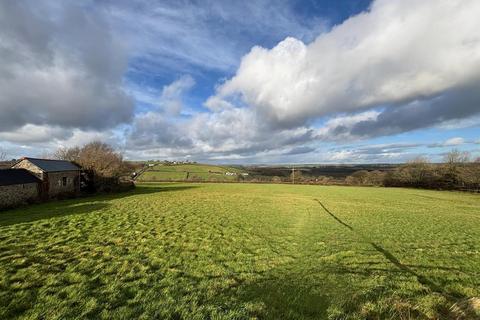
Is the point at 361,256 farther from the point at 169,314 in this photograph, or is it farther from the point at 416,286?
the point at 169,314

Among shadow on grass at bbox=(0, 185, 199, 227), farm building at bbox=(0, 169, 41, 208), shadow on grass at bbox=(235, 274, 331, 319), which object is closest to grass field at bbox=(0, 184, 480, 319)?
shadow on grass at bbox=(235, 274, 331, 319)

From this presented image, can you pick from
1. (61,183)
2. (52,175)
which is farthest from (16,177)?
(61,183)

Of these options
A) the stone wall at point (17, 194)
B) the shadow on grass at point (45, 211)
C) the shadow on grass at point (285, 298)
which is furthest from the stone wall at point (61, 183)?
the shadow on grass at point (285, 298)

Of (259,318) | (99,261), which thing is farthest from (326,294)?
(99,261)

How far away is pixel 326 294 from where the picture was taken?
618 cm

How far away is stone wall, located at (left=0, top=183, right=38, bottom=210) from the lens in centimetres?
2239

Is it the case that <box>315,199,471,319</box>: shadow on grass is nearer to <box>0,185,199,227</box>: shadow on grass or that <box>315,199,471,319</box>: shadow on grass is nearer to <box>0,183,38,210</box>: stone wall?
<box>0,185,199,227</box>: shadow on grass

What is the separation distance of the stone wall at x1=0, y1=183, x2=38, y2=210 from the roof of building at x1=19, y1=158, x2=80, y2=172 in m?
3.20

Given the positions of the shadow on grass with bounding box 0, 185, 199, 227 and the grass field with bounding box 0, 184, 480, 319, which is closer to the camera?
the grass field with bounding box 0, 184, 480, 319

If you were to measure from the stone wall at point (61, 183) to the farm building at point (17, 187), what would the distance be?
195 centimetres

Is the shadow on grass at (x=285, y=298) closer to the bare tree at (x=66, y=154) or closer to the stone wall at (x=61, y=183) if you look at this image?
the stone wall at (x=61, y=183)

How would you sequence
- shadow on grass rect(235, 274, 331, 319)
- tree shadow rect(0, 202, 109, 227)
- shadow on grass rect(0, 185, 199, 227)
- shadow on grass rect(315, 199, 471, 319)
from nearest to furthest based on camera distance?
shadow on grass rect(235, 274, 331, 319) < shadow on grass rect(315, 199, 471, 319) < tree shadow rect(0, 202, 109, 227) < shadow on grass rect(0, 185, 199, 227)

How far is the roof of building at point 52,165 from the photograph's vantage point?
29.4m

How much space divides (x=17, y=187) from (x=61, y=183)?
7813mm
